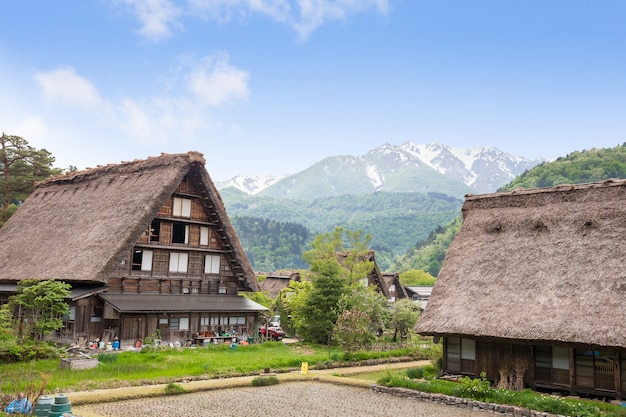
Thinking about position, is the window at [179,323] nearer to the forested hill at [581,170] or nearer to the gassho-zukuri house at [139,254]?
the gassho-zukuri house at [139,254]

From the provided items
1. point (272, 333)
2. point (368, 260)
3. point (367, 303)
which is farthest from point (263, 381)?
point (368, 260)

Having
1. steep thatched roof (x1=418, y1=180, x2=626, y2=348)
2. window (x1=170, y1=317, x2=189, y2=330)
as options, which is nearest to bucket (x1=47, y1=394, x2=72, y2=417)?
steep thatched roof (x1=418, y1=180, x2=626, y2=348)

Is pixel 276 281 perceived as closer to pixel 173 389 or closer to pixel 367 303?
pixel 367 303

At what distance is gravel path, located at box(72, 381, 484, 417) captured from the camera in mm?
16312

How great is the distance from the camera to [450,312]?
22.4 m

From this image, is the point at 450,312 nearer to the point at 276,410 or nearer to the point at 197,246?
the point at 276,410

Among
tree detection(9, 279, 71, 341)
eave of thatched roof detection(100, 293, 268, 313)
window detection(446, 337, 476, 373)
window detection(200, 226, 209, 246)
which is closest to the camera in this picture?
window detection(446, 337, 476, 373)

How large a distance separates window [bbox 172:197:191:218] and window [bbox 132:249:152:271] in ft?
10.2

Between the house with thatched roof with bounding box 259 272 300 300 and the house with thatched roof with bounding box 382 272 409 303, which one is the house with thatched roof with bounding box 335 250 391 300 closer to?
the house with thatched roof with bounding box 259 272 300 300

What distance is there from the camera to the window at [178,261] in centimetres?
3384

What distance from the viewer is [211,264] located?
36.1 metres

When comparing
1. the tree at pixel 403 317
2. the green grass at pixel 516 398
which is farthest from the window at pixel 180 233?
the green grass at pixel 516 398

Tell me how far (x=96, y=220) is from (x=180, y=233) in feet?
15.9

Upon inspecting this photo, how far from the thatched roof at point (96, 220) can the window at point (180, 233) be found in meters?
2.07
